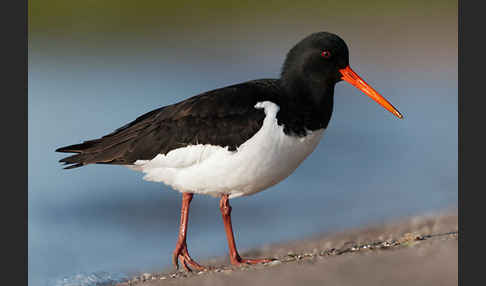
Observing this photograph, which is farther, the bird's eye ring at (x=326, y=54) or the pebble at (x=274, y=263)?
the bird's eye ring at (x=326, y=54)

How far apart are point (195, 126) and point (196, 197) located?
4.10 m

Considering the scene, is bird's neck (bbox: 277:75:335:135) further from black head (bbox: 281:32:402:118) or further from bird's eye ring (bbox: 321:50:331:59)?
bird's eye ring (bbox: 321:50:331:59)

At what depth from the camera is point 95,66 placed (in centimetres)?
1527

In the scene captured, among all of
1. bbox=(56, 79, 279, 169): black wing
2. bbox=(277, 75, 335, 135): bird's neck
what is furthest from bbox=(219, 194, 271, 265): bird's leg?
bbox=(277, 75, 335, 135): bird's neck

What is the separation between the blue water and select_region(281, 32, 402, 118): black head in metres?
2.91

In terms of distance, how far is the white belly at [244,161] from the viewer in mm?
6176

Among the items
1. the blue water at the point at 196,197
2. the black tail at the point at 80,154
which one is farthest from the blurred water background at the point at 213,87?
the black tail at the point at 80,154

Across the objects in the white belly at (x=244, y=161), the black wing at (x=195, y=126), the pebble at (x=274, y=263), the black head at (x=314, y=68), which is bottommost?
the pebble at (x=274, y=263)

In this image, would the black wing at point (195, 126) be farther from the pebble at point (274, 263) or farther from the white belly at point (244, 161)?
the pebble at point (274, 263)

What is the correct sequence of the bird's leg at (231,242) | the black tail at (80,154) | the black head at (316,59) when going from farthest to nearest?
the black tail at (80,154)
the black head at (316,59)
the bird's leg at (231,242)

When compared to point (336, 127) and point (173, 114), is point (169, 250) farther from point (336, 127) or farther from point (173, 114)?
point (336, 127)

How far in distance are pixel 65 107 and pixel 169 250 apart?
462 centimetres

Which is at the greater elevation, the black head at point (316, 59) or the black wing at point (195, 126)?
the black head at point (316, 59)

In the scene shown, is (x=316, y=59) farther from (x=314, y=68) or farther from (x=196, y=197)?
(x=196, y=197)
